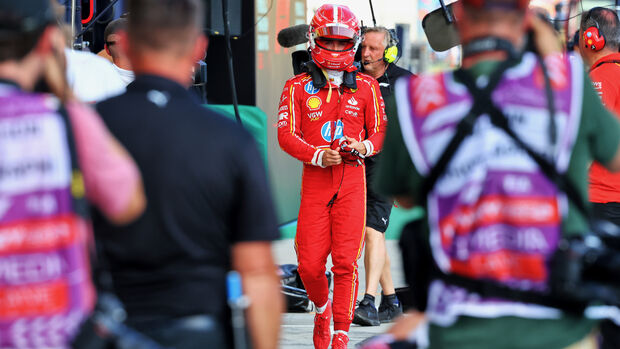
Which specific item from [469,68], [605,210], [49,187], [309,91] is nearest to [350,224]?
[309,91]

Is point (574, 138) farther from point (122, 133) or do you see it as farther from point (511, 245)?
point (122, 133)

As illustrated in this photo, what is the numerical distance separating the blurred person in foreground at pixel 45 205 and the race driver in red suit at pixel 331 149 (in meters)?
4.35

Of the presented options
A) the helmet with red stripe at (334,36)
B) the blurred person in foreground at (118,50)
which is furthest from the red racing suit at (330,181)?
the blurred person in foreground at (118,50)

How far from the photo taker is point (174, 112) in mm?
2641

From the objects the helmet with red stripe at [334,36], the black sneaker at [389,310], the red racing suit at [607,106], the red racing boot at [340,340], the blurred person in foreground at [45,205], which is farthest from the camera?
the black sneaker at [389,310]

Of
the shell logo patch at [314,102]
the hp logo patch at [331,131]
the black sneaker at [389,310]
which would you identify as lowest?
the black sneaker at [389,310]

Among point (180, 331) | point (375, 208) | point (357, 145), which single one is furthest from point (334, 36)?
point (180, 331)

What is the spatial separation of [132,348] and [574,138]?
131 cm

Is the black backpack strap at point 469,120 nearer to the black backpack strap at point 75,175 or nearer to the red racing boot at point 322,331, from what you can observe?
the black backpack strap at point 75,175

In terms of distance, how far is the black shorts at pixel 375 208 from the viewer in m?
8.06

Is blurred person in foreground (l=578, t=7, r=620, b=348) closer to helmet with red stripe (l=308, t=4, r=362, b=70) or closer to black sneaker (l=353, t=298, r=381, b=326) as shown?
helmet with red stripe (l=308, t=4, r=362, b=70)

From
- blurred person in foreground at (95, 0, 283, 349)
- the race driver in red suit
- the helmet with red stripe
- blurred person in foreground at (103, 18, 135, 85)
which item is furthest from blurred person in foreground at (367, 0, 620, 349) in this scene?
the helmet with red stripe

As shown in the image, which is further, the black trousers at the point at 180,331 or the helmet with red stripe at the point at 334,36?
the helmet with red stripe at the point at 334,36

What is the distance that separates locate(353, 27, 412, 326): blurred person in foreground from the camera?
7.79 m
